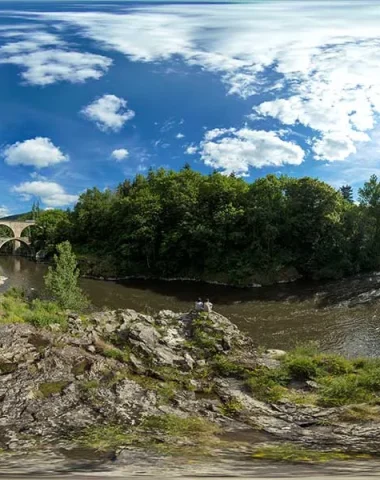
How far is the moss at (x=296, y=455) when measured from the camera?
818 centimetres

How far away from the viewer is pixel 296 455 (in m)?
8.87

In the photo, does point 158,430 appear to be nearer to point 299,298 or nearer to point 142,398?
point 142,398

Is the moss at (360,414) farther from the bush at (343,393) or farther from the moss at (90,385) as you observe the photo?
the moss at (90,385)

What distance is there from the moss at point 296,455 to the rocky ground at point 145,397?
0.67 m

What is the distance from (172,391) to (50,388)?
14.4 feet

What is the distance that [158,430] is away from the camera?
12062 millimetres

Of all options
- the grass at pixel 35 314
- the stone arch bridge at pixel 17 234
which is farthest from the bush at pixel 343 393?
the stone arch bridge at pixel 17 234

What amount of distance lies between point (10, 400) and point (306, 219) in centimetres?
4838

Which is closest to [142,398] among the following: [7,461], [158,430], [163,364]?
[158,430]

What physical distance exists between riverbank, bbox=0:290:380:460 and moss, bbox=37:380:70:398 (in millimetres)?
35

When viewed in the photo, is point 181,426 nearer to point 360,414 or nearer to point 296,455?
point 296,455

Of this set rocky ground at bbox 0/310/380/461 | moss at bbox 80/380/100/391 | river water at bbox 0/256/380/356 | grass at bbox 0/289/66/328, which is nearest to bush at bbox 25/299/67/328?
grass at bbox 0/289/66/328

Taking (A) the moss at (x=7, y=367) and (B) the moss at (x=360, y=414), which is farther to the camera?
(A) the moss at (x=7, y=367)

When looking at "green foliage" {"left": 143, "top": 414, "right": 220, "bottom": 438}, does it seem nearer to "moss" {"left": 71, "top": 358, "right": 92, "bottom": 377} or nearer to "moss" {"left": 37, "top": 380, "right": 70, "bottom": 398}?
"moss" {"left": 37, "top": 380, "right": 70, "bottom": 398}
